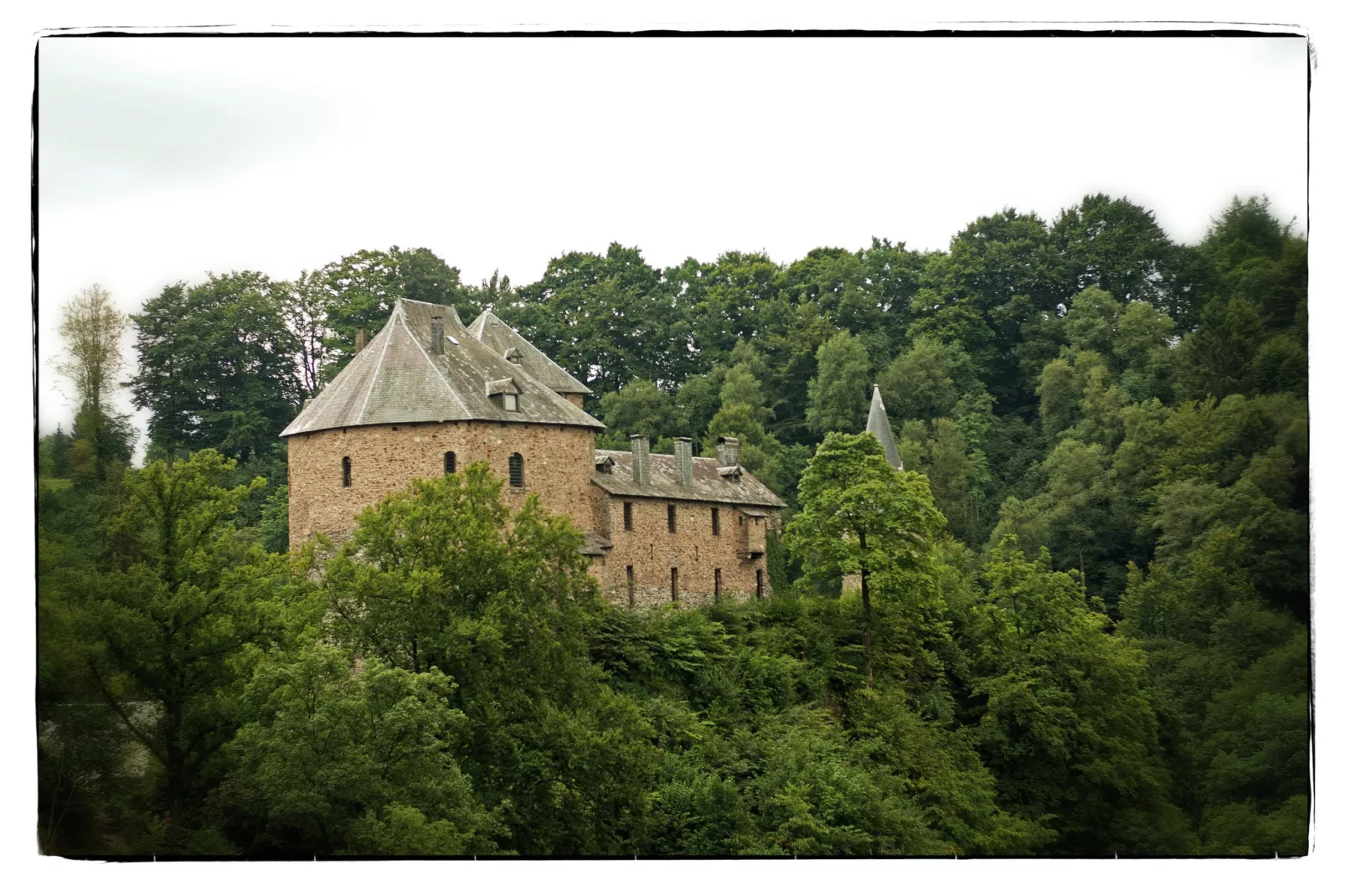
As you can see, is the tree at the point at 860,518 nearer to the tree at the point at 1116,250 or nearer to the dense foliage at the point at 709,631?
the dense foliage at the point at 709,631

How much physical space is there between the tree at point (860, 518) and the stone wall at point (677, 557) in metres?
2.97

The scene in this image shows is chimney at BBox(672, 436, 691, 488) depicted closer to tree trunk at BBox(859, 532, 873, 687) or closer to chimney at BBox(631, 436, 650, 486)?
chimney at BBox(631, 436, 650, 486)

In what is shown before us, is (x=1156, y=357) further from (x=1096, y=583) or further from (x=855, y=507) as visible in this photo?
(x=855, y=507)

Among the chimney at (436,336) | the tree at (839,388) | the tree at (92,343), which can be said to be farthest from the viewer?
the tree at (839,388)

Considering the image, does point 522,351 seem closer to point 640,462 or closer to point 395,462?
point 640,462

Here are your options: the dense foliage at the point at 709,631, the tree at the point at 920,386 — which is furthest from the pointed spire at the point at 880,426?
the tree at the point at 920,386

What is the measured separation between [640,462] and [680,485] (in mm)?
1858

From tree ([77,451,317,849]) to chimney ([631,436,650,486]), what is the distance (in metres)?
14.6

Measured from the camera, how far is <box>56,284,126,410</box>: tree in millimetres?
24250

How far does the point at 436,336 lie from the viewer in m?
43.0

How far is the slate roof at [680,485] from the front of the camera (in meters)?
44.7

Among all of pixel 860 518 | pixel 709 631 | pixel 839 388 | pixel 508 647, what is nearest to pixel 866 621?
pixel 860 518

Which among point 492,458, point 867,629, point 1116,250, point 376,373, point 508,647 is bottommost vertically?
point 867,629

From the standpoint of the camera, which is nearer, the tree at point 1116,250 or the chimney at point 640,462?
the tree at point 1116,250
